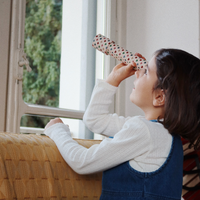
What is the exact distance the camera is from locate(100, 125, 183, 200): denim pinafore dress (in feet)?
2.38

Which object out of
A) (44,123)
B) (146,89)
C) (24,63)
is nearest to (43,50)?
(24,63)

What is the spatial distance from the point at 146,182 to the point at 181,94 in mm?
265

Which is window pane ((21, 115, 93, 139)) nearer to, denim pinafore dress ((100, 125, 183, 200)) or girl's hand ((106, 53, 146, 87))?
girl's hand ((106, 53, 146, 87))

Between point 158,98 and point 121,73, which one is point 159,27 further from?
point 158,98

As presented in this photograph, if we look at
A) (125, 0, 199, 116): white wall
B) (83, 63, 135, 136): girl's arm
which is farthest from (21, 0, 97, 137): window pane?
(83, 63, 135, 136): girl's arm

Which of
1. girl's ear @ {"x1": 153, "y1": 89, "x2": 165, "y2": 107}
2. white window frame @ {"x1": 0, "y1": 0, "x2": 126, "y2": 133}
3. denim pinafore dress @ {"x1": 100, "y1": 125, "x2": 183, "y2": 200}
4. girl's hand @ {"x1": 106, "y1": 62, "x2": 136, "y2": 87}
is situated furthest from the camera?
white window frame @ {"x1": 0, "y1": 0, "x2": 126, "y2": 133}

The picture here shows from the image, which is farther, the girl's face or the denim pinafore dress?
the girl's face

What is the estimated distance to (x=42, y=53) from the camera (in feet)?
4.54

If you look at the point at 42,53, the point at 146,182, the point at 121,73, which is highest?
the point at 42,53

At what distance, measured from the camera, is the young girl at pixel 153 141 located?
Result: 731 mm

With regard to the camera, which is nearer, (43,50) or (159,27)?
(43,50)

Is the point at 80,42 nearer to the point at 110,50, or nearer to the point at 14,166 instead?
the point at 110,50

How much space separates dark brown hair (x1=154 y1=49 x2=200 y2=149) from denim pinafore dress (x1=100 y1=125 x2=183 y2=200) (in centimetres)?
5

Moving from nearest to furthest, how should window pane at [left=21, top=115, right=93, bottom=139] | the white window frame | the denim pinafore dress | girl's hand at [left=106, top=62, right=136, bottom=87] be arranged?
→ the denim pinafore dress, girl's hand at [left=106, top=62, right=136, bottom=87], the white window frame, window pane at [left=21, top=115, right=93, bottom=139]
